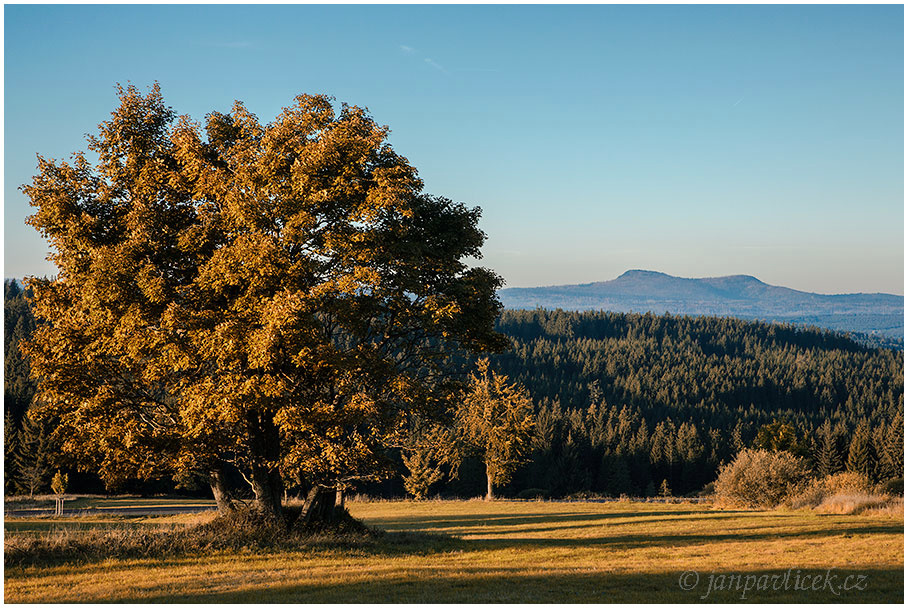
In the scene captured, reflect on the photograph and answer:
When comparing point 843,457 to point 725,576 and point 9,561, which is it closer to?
point 725,576

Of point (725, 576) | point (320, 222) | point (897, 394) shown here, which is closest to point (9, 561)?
point (320, 222)

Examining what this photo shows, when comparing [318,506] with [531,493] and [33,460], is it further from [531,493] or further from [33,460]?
[531,493]

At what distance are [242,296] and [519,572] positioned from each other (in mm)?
8847

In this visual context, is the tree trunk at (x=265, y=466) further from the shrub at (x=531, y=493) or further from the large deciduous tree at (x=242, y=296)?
the shrub at (x=531, y=493)

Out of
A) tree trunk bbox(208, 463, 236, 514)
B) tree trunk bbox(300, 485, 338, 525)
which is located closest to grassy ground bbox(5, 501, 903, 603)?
tree trunk bbox(300, 485, 338, 525)

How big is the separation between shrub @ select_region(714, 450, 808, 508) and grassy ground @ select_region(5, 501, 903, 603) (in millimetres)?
13606

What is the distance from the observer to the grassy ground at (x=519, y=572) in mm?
11641

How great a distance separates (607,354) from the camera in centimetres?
17800

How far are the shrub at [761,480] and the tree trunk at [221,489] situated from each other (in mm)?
27309

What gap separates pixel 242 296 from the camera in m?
16.5

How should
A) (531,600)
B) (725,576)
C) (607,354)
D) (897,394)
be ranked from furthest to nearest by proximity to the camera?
(607,354) → (897,394) → (725,576) → (531,600)

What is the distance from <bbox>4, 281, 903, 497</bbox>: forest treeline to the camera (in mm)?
78688

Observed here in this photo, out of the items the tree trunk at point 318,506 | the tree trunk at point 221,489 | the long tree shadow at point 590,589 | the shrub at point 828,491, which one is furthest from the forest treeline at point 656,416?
the long tree shadow at point 590,589

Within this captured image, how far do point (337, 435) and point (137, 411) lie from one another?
5724 millimetres
